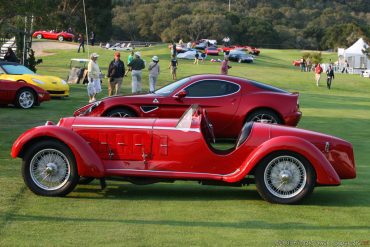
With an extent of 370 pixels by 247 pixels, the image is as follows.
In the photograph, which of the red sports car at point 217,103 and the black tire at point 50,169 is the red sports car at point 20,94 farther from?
the black tire at point 50,169

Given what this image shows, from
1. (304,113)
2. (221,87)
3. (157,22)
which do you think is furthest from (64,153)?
(157,22)

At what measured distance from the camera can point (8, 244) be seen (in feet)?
21.0

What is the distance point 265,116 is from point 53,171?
24.1 feet

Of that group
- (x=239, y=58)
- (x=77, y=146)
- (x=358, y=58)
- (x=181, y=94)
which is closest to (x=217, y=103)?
(x=181, y=94)

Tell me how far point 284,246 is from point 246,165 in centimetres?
203

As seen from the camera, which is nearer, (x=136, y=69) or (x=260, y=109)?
(x=260, y=109)

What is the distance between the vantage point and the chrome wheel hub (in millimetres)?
8453

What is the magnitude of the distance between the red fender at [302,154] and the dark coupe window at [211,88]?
248 inches

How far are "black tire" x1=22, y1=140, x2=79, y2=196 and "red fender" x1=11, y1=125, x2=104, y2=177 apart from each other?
79mm

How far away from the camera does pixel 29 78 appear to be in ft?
75.2

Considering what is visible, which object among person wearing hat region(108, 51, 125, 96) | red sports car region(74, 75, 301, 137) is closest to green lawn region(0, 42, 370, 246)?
red sports car region(74, 75, 301, 137)

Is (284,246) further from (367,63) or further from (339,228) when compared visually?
(367,63)

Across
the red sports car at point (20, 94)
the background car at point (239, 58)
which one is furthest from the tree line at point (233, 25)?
the red sports car at point (20, 94)

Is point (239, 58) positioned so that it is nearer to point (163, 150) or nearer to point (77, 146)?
point (163, 150)
